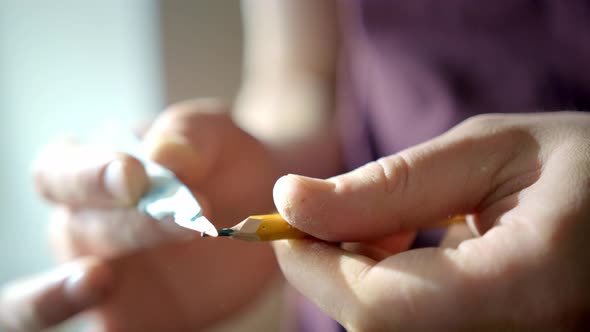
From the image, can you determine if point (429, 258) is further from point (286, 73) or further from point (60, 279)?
point (286, 73)

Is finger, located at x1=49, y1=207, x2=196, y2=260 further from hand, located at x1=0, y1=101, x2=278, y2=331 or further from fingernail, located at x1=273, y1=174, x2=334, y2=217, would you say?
fingernail, located at x1=273, y1=174, x2=334, y2=217

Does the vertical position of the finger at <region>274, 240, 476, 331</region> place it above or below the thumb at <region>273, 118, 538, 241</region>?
below

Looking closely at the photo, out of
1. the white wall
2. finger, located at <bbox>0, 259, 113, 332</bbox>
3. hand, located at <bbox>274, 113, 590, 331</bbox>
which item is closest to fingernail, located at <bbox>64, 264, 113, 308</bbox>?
finger, located at <bbox>0, 259, 113, 332</bbox>

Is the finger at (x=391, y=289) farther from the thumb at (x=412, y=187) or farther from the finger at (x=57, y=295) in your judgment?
the finger at (x=57, y=295)

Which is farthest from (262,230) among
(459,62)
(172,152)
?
(459,62)

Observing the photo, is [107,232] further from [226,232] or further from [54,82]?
[54,82]

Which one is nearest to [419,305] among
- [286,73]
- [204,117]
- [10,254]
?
[204,117]
